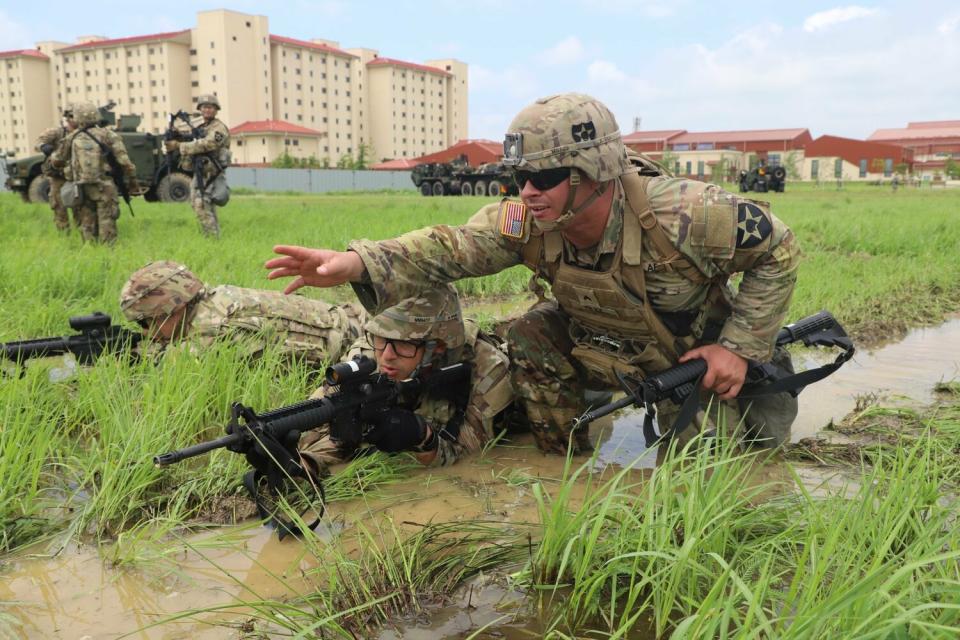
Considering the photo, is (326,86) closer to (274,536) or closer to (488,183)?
(488,183)

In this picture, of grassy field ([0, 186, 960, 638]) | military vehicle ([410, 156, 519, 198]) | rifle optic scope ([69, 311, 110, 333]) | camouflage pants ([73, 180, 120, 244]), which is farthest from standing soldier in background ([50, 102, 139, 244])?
military vehicle ([410, 156, 519, 198])

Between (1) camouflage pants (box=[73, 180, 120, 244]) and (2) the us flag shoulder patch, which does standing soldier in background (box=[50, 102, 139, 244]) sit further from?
(2) the us flag shoulder patch

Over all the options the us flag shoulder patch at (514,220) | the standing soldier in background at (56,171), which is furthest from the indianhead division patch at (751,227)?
the standing soldier in background at (56,171)

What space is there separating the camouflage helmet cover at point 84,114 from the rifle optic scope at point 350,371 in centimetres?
765

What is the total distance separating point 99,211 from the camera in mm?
8484

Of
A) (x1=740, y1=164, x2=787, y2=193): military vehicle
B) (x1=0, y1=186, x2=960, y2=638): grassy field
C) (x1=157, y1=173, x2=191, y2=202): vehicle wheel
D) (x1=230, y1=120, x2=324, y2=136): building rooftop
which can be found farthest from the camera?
(x1=230, y1=120, x2=324, y2=136): building rooftop

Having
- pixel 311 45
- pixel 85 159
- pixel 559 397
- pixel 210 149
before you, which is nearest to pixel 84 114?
pixel 85 159

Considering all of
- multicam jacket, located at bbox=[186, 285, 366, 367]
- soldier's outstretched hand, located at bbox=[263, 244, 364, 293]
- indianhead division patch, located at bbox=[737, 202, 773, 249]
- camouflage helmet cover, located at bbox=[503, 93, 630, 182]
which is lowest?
multicam jacket, located at bbox=[186, 285, 366, 367]

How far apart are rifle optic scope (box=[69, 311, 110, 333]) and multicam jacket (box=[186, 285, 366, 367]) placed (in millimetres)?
373

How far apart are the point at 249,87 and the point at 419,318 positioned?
228 feet

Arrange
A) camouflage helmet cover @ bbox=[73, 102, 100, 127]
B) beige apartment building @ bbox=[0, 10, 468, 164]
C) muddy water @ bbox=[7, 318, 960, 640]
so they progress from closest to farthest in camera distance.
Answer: muddy water @ bbox=[7, 318, 960, 640], camouflage helmet cover @ bbox=[73, 102, 100, 127], beige apartment building @ bbox=[0, 10, 468, 164]

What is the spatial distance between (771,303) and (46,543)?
94.7 inches

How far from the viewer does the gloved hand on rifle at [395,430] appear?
261cm

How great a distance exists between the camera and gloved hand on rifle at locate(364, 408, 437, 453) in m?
2.61
